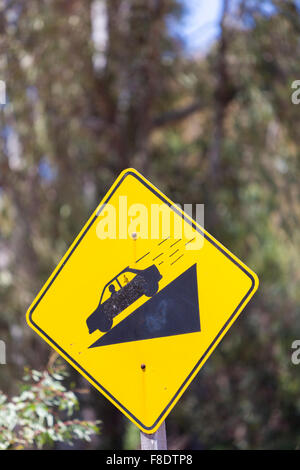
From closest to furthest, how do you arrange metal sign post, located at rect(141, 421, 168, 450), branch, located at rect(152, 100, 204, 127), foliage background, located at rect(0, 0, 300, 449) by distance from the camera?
metal sign post, located at rect(141, 421, 168, 450) → foliage background, located at rect(0, 0, 300, 449) → branch, located at rect(152, 100, 204, 127)

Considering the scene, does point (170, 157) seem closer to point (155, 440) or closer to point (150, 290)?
point (150, 290)

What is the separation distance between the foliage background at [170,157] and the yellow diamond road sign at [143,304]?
3622mm

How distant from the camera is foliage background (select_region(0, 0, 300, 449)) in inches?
251

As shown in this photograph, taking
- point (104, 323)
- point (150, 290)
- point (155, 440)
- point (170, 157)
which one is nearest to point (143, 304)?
point (150, 290)

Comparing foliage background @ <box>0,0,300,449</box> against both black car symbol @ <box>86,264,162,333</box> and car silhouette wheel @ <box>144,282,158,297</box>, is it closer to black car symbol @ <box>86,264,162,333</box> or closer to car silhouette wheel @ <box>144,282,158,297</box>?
black car symbol @ <box>86,264,162,333</box>

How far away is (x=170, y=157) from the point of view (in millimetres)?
8148

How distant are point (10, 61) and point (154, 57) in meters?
2.10

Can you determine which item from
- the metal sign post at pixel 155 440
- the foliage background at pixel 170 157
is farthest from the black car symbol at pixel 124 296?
the foliage background at pixel 170 157

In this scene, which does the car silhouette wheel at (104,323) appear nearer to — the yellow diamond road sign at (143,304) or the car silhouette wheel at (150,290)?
the yellow diamond road sign at (143,304)

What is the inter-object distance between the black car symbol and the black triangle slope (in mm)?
43

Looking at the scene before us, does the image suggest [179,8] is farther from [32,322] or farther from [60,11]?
[32,322]

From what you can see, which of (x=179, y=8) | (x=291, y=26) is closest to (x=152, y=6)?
(x=179, y=8)

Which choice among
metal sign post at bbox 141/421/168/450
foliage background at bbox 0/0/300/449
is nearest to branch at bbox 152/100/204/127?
foliage background at bbox 0/0/300/449

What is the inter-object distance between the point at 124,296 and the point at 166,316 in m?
0.20
